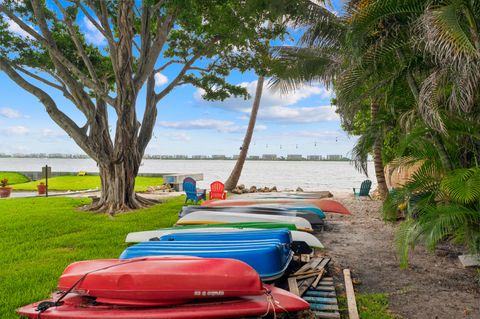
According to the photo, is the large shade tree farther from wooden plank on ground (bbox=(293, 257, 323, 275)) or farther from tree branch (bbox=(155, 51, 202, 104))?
wooden plank on ground (bbox=(293, 257, 323, 275))

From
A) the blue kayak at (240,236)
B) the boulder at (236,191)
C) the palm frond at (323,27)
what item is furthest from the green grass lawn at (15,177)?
the blue kayak at (240,236)

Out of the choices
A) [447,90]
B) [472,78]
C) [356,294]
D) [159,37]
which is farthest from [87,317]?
[159,37]

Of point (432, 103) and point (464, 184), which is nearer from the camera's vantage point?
point (464, 184)

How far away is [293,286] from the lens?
397cm

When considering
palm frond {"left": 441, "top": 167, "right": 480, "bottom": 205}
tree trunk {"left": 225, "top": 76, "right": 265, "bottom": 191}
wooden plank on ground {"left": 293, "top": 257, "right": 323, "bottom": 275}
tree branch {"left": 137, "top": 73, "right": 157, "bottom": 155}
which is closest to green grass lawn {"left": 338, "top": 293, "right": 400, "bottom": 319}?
wooden plank on ground {"left": 293, "top": 257, "right": 323, "bottom": 275}

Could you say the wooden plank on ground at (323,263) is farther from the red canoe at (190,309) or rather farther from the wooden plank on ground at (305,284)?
the red canoe at (190,309)

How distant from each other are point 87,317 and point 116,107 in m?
8.73

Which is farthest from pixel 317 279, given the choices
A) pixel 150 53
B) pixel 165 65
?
pixel 165 65

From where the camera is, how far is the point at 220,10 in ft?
32.6

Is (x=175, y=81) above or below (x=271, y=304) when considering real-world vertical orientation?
above

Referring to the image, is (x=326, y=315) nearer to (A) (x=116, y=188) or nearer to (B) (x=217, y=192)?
(A) (x=116, y=188)

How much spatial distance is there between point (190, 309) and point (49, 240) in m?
5.22

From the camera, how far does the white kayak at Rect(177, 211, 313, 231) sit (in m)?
6.98

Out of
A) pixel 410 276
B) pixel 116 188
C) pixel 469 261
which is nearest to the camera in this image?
pixel 410 276
